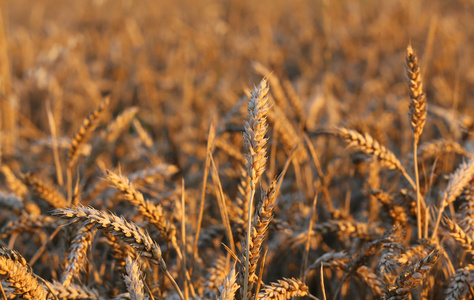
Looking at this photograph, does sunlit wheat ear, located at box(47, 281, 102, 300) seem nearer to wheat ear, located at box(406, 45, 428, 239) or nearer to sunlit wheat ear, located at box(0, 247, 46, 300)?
sunlit wheat ear, located at box(0, 247, 46, 300)

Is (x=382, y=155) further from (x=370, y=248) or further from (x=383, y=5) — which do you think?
(x=383, y=5)

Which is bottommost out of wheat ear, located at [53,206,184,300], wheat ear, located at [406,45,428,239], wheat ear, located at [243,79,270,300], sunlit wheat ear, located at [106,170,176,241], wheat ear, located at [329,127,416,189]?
wheat ear, located at [53,206,184,300]

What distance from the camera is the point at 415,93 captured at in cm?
99

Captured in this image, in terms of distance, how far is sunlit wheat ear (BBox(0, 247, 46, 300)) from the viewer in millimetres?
822

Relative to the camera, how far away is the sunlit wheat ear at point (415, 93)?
3.24 feet

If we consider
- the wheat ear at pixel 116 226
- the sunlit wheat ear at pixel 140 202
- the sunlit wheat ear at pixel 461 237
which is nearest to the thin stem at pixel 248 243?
the wheat ear at pixel 116 226

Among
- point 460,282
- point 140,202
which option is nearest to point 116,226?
point 140,202

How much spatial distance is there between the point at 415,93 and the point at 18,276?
96cm

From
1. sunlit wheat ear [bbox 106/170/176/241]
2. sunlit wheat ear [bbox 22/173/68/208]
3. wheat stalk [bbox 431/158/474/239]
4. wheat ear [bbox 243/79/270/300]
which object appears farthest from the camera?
sunlit wheat ear [bbox 22/173/68/208]

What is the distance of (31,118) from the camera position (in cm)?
336

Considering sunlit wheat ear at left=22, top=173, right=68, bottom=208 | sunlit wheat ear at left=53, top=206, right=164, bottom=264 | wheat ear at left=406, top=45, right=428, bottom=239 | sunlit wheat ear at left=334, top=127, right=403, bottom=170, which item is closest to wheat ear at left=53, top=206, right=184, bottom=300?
sunlit wheat ear at left=53, top=206, right=164, bottom=264

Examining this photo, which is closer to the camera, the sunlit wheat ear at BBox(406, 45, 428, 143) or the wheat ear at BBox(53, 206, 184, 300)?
the wheat ear at BBox(53, 206, 184, 300)

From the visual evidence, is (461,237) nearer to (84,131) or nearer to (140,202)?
(140,202)

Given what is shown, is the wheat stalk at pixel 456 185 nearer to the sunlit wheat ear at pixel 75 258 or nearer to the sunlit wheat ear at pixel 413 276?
the sunlit wheat ear at pixel 413 276
